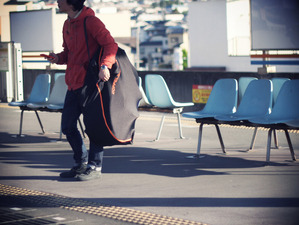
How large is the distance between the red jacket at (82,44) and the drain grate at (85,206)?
124 cm

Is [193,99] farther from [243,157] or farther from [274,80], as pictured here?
[243,157]

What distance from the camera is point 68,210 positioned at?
611 cm

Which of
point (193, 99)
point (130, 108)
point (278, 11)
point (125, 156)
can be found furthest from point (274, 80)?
point (278, 11)

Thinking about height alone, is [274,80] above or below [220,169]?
above

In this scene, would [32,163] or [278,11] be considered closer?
[32,163]

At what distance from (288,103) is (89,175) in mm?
2635

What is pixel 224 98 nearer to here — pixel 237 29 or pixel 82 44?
pixel 82 44

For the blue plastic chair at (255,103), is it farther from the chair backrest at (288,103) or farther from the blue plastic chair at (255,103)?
the chair backrest at (288,103)

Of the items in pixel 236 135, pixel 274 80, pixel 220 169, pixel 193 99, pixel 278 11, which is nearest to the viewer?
pixel 220 169

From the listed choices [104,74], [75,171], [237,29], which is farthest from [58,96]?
[237,29]

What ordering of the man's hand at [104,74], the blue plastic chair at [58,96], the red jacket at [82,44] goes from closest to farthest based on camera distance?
1. the man's hand at [104,74]
2. the red jacket at [82,44]
3. the blue plastic chair at [58,96]

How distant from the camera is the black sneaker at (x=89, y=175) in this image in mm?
7465

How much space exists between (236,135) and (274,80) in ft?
4.18

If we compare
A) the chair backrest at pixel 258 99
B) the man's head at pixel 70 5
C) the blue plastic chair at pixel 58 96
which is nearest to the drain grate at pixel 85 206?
the man's head at pixel 70 5
